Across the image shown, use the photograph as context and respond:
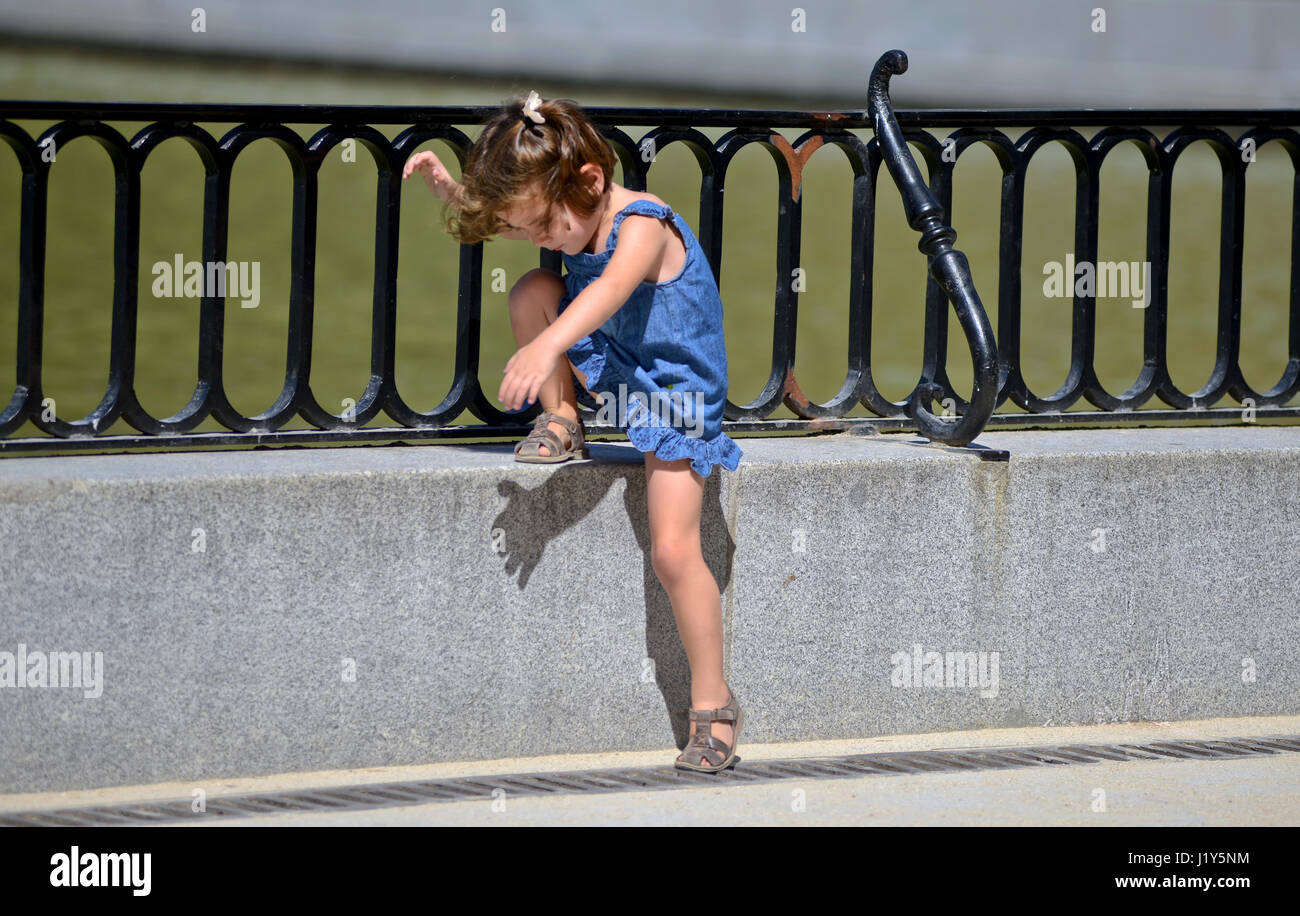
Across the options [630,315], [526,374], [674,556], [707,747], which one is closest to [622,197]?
[630,315]

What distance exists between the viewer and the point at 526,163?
3.42 m

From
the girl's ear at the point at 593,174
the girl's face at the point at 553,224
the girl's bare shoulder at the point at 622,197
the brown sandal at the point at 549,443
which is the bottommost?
the brown sandal at the point at 549,443

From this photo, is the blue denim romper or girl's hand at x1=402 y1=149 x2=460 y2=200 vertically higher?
girl's hand at x1=402 y1=149 x2=460 y2=200

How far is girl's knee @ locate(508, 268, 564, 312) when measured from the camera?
3801mm

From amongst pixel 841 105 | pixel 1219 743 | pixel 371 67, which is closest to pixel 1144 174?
pixel 841 105

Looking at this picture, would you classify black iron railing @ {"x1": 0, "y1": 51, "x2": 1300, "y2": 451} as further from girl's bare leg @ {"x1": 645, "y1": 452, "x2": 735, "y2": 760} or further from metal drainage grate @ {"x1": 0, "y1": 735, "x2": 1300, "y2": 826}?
metal drainage grate @ {"x1": 0, "y1": 735, "x2": 1300, "y2": 826}

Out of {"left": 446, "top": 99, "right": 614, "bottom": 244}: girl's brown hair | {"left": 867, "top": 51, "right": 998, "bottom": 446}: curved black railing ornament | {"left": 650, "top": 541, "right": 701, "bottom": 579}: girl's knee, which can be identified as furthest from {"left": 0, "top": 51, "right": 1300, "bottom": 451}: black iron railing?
{"left": 650, "top": 541, "right": 701, "bottom": 579}: girl's knee

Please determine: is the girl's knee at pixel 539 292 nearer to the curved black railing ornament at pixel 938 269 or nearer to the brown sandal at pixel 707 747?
the curved black railing ornament at pixel 938 269

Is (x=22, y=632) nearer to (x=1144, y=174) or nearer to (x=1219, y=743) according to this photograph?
(x=1219, y=743)

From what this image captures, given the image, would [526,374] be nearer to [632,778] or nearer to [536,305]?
[536,305]

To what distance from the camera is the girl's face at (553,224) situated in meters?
3.47

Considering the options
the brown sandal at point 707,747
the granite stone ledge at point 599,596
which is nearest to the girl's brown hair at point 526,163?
the granite stone ledge at point 599,596

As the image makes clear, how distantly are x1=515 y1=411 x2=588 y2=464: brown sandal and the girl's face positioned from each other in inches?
17.7

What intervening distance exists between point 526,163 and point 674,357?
574 mm
